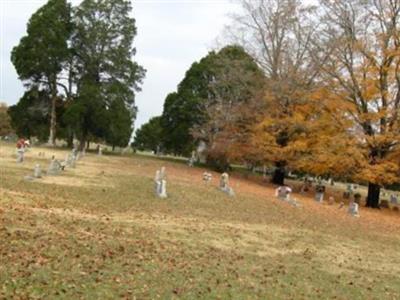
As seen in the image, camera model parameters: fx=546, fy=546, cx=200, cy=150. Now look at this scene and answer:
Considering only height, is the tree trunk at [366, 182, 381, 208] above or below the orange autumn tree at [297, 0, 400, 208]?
below

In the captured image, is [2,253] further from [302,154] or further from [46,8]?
[46,8]

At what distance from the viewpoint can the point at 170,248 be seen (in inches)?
475

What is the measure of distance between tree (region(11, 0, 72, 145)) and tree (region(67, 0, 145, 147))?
164 cm

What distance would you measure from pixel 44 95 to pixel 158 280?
47.3 metres

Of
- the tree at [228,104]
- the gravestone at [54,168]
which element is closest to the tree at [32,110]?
the tree at [228,104]

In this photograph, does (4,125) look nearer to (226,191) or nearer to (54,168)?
(54,168)

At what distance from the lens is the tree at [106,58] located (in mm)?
50031

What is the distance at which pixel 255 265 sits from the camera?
11805 mm

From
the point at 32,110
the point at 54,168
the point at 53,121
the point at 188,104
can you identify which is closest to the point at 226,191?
the point at 54,168

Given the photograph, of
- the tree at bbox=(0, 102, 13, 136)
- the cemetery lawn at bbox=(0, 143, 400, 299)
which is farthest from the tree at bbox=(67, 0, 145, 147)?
the tree at bbox=(0, 102, 13, 136)

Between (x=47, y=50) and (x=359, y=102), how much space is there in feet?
99.4

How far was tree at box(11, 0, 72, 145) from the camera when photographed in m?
51.2

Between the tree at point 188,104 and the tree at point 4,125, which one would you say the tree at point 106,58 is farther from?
the tree at point 4,125

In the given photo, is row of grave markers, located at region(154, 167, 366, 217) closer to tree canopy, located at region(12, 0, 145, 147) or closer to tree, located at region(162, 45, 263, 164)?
tree, located at region(162, 45, 263, 164)
